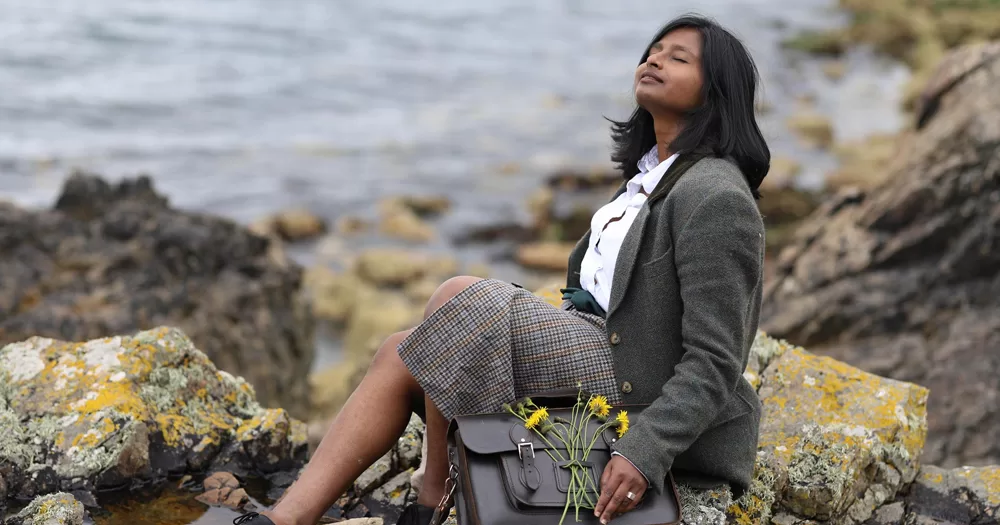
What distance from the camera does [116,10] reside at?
27109mm

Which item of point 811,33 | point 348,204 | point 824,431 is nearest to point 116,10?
point 348,204

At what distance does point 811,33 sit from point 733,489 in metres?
26.7

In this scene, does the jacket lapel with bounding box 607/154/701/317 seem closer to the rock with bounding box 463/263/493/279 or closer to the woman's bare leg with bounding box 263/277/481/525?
the woman's bare leg with bounding box 263/277/481/525

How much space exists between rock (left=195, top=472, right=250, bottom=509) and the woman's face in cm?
199

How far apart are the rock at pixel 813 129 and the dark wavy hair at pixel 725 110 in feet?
52.0

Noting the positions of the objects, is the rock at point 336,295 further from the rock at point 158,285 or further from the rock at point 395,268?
the rock at point 158,285

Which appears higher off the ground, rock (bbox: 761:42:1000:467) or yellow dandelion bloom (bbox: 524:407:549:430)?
yellow dandelion bloom (bbox: 524:407:549:430)

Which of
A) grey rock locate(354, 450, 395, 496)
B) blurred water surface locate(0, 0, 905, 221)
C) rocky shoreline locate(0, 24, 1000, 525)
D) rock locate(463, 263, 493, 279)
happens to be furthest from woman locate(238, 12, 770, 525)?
rock locate(463, 263, 493, 279)

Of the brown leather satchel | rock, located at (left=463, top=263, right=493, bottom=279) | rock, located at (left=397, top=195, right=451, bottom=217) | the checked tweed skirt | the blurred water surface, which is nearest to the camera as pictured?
the brown leather satchel

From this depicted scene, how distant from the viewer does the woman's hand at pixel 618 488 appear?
2586 millimetres

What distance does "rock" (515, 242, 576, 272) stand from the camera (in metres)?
12.5

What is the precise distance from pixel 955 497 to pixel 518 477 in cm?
219

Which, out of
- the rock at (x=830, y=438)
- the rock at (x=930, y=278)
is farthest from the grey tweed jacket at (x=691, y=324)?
the rock at (x=930, y=278)

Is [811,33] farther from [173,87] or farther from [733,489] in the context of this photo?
[733,489]
